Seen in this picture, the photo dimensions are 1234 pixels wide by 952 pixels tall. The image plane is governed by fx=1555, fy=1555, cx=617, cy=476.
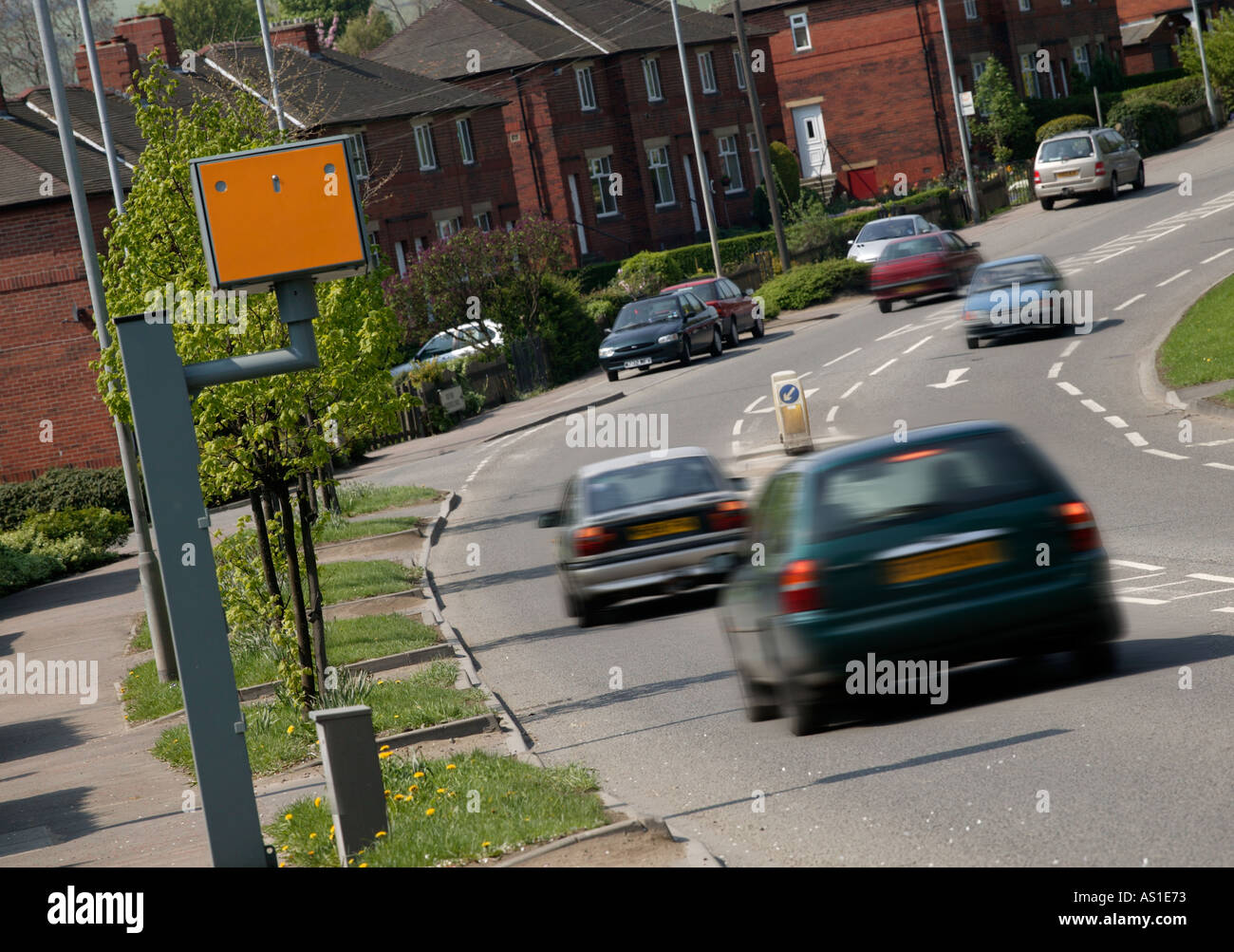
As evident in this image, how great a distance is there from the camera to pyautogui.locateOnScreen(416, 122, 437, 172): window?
51.2 meters

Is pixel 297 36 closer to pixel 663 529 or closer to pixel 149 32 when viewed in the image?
pixel 149 32

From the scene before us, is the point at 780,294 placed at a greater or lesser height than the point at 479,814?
greater

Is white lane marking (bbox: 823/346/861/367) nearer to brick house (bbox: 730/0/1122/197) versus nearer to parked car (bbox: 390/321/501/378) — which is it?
parked car (bbox: 390/321/501/378)

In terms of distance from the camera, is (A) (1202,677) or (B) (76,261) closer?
(A) (1202,677)

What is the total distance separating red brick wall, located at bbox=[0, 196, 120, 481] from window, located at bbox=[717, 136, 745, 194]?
3120 cm

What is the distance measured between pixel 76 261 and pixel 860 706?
31.8 m

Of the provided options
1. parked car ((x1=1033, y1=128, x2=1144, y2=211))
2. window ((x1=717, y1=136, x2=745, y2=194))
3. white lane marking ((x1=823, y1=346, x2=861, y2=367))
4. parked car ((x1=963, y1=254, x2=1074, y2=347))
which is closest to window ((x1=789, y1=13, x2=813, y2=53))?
window ((x1=717, y1=136, x2=745, y2=194))

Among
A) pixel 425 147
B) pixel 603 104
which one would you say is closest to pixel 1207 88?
pixel 603 104

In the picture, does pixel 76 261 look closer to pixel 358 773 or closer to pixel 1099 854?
pixel 358 773

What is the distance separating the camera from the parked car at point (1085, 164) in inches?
1788

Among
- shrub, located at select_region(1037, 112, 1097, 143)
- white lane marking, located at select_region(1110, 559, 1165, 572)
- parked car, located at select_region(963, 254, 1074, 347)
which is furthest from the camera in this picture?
shrub, located at select_region(1037, 112, 1097, 143)

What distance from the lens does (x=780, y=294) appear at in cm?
4278

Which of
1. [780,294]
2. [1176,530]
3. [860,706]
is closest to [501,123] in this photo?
[780,294]

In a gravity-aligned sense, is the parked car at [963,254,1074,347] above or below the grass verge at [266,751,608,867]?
above
